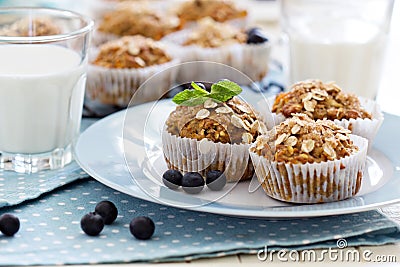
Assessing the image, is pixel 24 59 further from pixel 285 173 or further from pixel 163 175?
pixel 285 173

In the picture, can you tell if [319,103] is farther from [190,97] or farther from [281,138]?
[190,97]

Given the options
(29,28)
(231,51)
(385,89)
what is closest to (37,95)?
(29,28)

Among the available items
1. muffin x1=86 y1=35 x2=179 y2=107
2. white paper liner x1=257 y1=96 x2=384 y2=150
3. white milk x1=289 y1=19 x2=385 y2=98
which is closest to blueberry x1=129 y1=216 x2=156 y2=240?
white paper liner x1=257 y1=96 x2=384 y2=150

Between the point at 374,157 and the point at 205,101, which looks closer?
the point at 205,101

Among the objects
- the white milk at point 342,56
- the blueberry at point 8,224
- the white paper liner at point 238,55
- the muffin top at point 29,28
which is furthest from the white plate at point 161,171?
the white paper liner at point 238,55

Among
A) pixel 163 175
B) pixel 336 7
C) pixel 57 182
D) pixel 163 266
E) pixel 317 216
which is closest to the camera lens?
pixel 163 266

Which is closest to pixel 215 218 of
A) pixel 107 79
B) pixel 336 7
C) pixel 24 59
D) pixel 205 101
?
pixel 205 101
